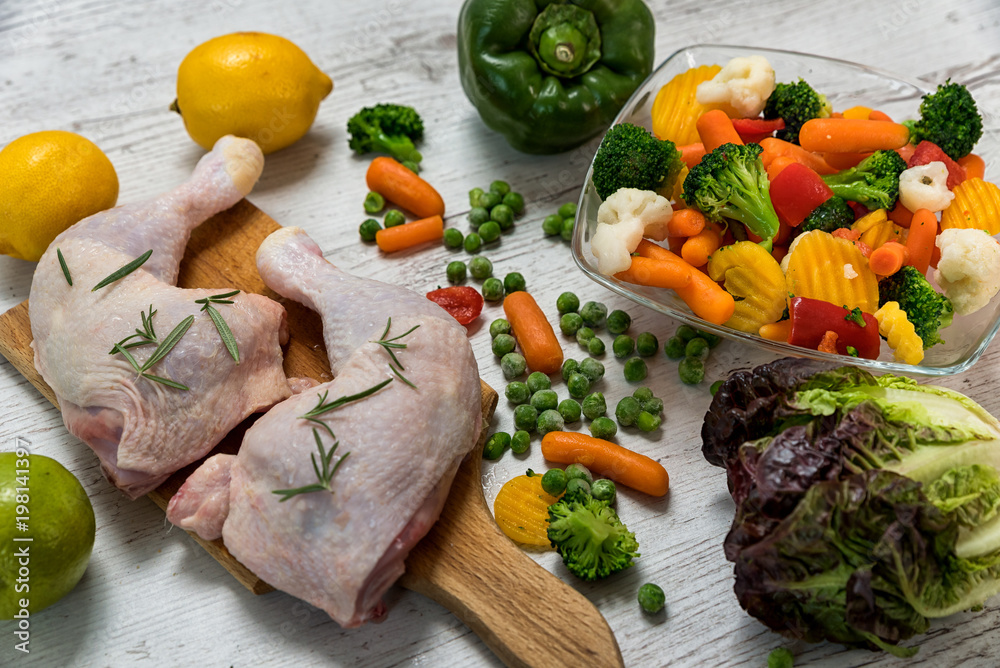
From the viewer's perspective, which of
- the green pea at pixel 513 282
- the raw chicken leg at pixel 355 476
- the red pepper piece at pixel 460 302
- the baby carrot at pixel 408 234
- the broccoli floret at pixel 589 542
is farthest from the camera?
the baby carrot at pixel 408 234

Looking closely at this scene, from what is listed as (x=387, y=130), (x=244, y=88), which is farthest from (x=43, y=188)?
(x=387, y=130)

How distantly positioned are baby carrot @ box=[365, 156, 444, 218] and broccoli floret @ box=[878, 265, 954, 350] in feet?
6.65

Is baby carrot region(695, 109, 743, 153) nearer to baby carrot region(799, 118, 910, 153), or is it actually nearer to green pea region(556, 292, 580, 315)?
baby carrot region(799, 118, 910, 153)

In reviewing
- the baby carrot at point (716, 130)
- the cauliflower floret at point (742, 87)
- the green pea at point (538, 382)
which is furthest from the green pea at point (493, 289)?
the cauliflower floret at point (742, 87)

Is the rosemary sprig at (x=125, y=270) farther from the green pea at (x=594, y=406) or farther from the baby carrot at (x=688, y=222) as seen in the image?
the baby carrot at (x=688, y=222)

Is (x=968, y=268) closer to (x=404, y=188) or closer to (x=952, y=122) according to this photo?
(x=952, y=122)

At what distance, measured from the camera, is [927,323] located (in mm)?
2840

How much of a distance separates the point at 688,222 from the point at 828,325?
66cm

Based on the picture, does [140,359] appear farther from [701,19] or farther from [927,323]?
[701,19]

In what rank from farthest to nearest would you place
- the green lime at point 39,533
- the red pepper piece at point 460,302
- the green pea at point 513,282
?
the green pea at point 513,282
the red pepper piece at point 460,302
the green lime at point 39,533

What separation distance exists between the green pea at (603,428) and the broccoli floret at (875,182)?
1293mm

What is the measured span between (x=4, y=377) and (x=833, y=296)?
11.0 ft

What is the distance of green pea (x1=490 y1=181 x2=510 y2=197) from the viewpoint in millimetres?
3879

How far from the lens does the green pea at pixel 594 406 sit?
315 centimetres
